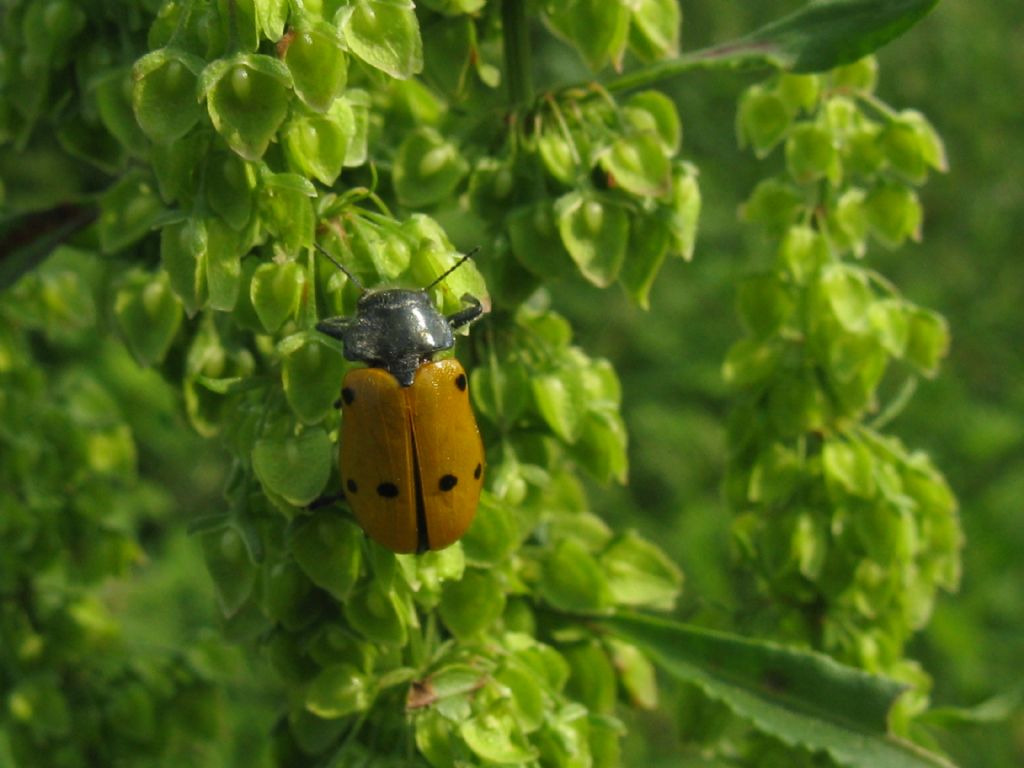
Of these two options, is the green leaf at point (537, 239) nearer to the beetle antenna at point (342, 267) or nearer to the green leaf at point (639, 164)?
the green leaf at point (639, 164)

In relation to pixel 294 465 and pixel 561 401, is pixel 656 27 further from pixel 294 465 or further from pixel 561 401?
pixel 294 465

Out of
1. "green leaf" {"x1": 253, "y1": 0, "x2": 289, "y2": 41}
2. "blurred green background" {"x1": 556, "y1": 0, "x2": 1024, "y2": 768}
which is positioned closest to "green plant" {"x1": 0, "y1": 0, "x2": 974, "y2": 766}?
"green leaf" {"x1": 253, "y1": 0, "x2": 289, "y2": 41}

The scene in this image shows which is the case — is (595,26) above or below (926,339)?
above

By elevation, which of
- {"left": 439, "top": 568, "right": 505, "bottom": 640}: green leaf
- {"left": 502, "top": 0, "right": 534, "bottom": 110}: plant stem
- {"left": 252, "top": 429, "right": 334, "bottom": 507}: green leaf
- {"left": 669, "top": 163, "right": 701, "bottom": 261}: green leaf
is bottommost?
{"left": 439, "top": 568, "right": 505, "bottom": 640}: green leaf

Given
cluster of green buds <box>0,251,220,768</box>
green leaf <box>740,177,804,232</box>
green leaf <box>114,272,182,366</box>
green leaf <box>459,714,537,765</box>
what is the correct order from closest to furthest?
green leaf <box>459,714,537,765</box> → green leaf <box>114,272,182,366</box> → green leaf <box>740,177,804,232</box> → cluster of green buds <box>0,251,220,768</box>

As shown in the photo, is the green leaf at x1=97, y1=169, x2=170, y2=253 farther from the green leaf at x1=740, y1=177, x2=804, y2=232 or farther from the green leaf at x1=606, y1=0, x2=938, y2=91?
the green leaf at x1=740, y1=177, x2=804, y2=232

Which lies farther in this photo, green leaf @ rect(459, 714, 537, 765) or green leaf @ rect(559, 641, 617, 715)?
green leaf @ rect(559, 641, 617, 715)

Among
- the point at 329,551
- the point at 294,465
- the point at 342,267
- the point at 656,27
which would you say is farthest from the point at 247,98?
the point at 656,27
